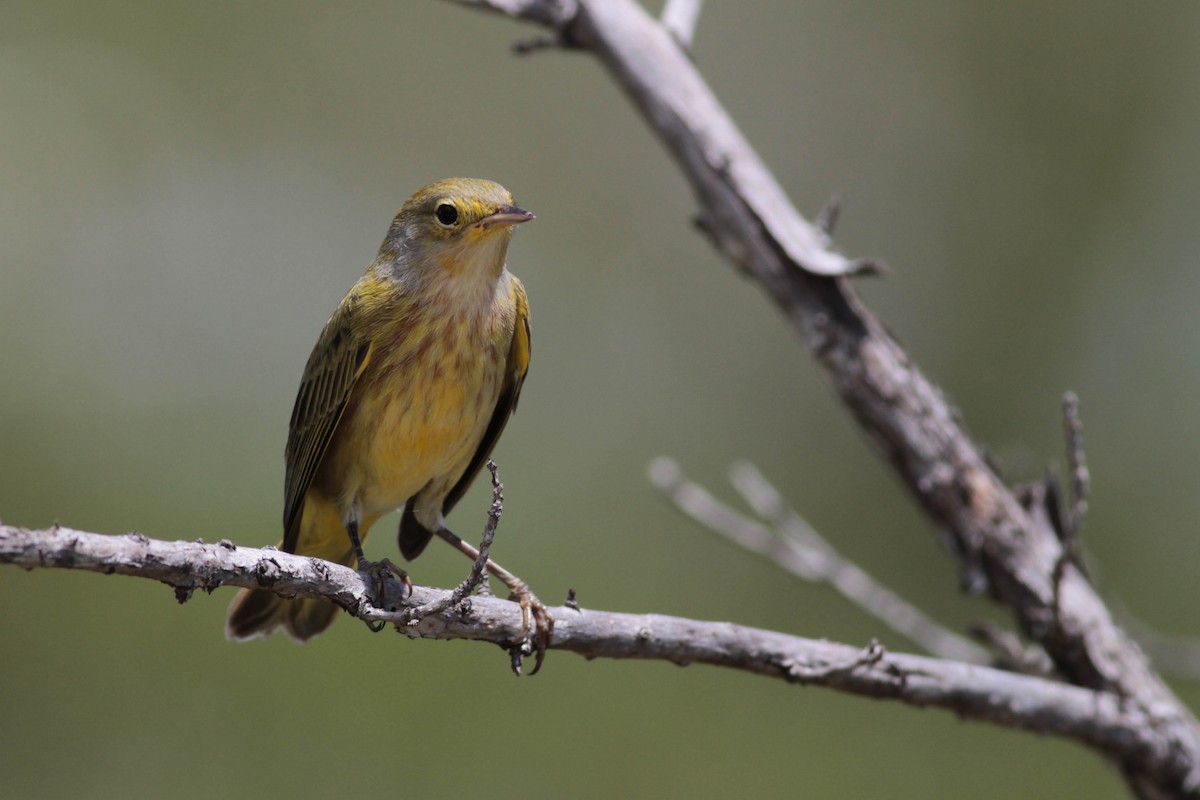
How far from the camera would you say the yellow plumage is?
4.29 metres

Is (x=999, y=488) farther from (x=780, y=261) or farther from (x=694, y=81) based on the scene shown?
(x=694, y=81)

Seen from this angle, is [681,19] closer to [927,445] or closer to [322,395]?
[927,445]

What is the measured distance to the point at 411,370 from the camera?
4297mm

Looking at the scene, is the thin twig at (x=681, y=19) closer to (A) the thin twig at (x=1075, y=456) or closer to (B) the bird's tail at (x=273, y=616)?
(A) the thin twig at (x=1075, y=456)

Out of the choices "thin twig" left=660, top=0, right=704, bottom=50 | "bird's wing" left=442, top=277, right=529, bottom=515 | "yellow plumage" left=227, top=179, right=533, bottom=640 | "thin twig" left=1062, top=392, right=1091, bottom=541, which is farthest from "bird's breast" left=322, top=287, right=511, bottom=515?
"thin twig" left=1062, top=392, right=1091, bottom=541

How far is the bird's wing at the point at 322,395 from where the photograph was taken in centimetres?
435

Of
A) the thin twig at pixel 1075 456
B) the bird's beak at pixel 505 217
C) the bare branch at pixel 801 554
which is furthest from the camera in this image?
the bare branch at pixel 801 554

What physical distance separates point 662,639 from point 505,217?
1552 millimetres

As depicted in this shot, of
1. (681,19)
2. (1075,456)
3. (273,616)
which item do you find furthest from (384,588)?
(681,19)

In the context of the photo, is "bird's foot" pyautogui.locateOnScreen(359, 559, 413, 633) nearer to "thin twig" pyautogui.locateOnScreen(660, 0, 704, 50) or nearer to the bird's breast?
the bird's breast

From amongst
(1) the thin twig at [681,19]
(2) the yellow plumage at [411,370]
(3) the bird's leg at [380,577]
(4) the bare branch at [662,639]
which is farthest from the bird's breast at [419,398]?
(1) the thin twig at [681,19]

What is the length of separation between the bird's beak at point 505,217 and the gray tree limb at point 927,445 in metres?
0.90

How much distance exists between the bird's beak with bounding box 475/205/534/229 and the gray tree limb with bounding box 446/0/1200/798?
90 centimetres

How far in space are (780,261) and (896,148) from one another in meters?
10.5
